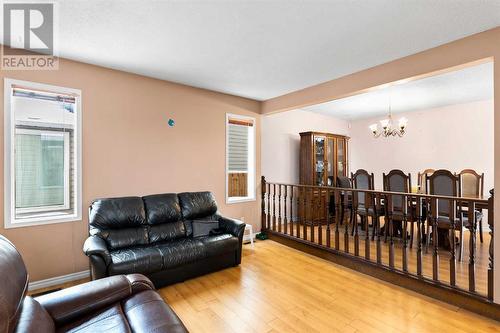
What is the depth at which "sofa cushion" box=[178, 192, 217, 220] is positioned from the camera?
3.38 metres

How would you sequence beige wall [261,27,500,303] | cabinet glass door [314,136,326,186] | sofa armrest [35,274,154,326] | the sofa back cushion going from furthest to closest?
cabinet glass door [314,136,326,186], beige wall [261,27,500,303], sofa armrest [35,274,154,326], the sofa back cushion

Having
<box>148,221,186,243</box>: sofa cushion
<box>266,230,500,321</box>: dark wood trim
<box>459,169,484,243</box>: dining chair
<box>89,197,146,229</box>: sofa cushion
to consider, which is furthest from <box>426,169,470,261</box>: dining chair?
<box>89,197,146,229</box>: sofa cushion

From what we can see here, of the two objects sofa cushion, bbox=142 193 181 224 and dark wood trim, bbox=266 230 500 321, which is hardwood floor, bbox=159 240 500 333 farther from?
sofa cushion, bbox=142 193 181 224

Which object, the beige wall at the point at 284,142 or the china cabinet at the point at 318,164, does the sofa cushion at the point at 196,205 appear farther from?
the china cabinet at the point at 318,164

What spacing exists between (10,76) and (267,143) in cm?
385

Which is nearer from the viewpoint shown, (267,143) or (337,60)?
(337,60)

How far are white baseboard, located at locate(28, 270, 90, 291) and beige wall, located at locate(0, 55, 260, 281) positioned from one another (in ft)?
0.15

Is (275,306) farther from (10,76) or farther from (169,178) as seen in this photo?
(10,76)

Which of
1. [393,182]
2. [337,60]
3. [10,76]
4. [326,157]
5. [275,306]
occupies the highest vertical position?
→ [337,60]

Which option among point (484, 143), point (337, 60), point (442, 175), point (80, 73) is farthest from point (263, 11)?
point (484, 143)

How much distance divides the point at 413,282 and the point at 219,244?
2.20 m

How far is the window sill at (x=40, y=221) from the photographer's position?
259cm

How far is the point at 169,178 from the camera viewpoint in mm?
3668

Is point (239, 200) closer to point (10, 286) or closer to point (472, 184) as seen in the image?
point (10, 286)
